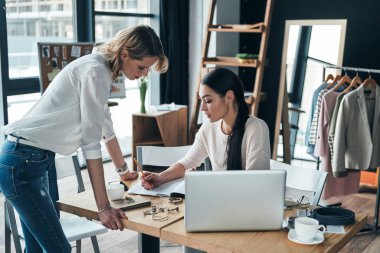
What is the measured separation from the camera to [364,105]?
3.55 meters

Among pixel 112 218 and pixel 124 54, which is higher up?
pixel 124 54

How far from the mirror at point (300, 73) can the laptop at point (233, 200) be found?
3041 mm

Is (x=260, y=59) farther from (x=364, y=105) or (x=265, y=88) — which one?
(x=364, y=105)

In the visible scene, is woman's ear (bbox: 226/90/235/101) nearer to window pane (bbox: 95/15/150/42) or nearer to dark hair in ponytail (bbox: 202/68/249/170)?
dark hair in ponytail (bbox: 202/68/249/170)

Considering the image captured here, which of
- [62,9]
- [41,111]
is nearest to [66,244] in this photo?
[41,111]

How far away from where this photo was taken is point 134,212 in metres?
1.80

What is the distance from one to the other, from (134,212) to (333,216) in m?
0.71

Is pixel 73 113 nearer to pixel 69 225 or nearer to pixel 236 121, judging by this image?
pixel 236 121

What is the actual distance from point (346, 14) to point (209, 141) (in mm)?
2966

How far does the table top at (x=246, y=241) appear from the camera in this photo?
1.50 meters

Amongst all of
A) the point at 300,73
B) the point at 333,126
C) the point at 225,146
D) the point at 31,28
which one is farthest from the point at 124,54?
the point at 31,28

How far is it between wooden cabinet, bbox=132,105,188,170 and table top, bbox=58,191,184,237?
8.89 feet

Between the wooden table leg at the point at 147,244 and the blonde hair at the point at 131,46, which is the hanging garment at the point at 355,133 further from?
the blonde hair at the point at 131,46

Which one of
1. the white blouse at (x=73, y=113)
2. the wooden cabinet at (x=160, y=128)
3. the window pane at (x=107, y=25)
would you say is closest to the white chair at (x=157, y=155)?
the white blouse at (x=73, y=113)
